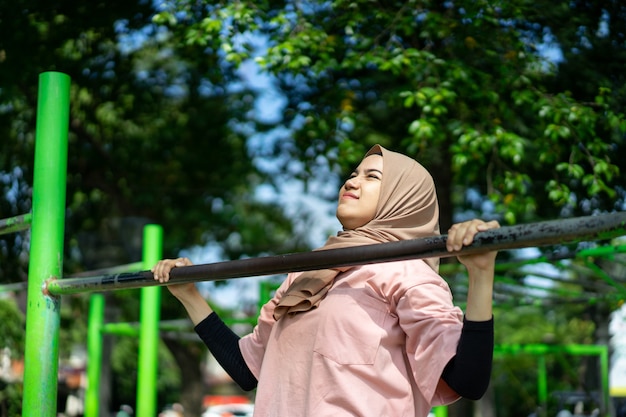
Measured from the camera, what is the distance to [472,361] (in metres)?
1.55

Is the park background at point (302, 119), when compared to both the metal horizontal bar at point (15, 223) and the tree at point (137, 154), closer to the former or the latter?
the tree at point (137, 154)

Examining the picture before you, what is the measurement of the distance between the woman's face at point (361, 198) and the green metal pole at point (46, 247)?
677 millimetres

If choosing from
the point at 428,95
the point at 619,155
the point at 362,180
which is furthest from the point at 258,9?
the point at 362,180

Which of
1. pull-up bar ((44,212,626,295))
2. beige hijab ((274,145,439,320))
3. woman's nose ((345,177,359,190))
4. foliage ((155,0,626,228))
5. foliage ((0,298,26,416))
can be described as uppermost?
foliage ((155,0,626,228))

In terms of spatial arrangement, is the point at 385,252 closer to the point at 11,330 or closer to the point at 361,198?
the point at 361,198

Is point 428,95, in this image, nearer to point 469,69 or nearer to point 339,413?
point 469,69

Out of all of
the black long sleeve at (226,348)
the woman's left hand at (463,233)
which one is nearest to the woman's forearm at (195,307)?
the black long sleeve at (226,348)

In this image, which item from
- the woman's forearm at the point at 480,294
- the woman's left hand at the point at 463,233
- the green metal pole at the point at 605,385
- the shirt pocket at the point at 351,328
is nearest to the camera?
the woman's left hand at the point at 463,233

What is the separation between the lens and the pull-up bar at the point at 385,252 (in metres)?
1.19

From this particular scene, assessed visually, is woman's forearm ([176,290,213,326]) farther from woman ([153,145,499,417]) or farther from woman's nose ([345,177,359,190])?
woman's nose ([345,177,359,190])

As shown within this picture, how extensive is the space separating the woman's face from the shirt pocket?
8.5 inches

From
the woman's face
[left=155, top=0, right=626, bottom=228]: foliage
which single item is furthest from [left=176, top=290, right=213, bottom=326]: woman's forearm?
[left=155, top=0, right=626, bottom=228]: foliage

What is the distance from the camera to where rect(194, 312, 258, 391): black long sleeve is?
2.07 metres

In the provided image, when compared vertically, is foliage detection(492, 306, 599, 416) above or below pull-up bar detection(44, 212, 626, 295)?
above
